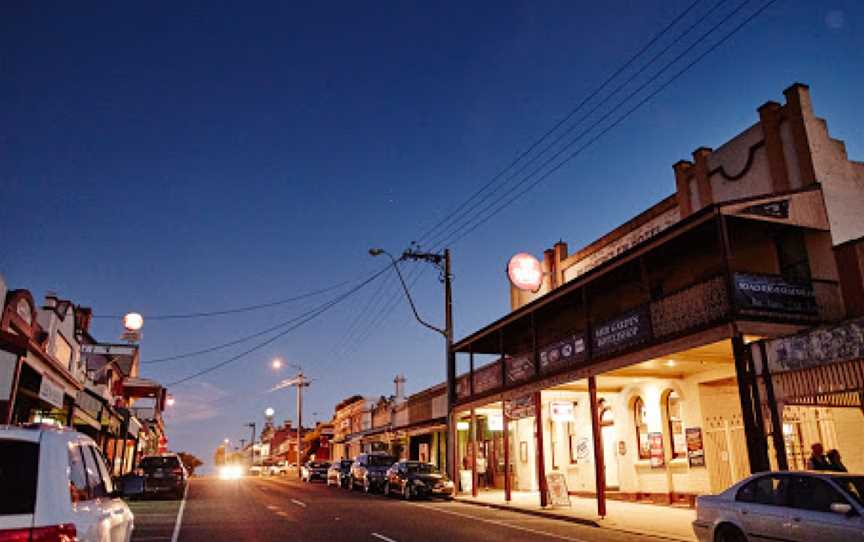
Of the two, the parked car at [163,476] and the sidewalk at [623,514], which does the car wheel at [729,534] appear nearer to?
the sidewalk at [623,514]

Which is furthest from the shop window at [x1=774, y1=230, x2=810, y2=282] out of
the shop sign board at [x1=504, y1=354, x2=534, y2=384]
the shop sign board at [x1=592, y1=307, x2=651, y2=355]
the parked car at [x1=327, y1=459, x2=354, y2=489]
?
the parked car at [x1=327, y1=459, x2=354, y2=489]

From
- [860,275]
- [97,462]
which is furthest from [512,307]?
[97,462]

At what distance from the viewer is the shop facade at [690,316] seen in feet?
45.5

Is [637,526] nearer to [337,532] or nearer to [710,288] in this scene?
[710,288]

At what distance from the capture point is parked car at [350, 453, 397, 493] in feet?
93.0

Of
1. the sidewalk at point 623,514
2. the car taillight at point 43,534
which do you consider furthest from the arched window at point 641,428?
the car taillight at point 43,534

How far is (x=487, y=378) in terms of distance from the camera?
25.3m

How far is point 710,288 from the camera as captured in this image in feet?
46.5

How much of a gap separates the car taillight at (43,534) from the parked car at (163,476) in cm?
2069

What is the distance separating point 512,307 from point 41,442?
1008 inches

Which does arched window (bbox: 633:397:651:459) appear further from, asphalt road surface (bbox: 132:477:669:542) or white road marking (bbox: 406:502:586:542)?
white road marking (bbox: 406:502:586:542)

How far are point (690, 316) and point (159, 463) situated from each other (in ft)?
61.3

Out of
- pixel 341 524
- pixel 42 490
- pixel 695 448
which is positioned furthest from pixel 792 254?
pixel 42 490

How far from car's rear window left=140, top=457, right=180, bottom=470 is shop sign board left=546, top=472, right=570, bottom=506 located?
1327 centimetres
